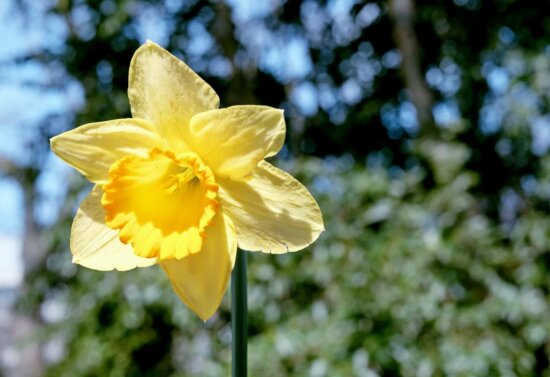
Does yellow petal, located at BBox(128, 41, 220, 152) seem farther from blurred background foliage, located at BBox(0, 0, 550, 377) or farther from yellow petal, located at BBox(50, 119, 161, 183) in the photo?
A: blurred background foliage, located at BBox(0, 0, 550, 377)

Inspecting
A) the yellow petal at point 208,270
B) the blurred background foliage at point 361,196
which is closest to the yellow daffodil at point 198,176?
the yellow petal at point 208,270

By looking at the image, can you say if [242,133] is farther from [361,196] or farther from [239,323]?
[361,196]

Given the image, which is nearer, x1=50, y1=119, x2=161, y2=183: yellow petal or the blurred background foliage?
x1=50, y1=119, x2=161, y2=183: yellow petal

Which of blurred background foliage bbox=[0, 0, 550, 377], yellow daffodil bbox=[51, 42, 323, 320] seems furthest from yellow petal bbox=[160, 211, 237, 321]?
blurred background foliage bbox=[0, 0, 550, 377]

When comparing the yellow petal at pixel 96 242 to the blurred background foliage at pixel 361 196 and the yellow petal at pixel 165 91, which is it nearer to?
the yellow petal at pixel 165 91

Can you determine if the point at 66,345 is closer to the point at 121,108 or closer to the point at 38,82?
the point at 121,108

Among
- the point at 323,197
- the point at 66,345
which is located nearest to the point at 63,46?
the point at 66,345

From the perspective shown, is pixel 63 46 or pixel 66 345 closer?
pixel 66 345

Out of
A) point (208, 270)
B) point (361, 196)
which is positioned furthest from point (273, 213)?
point (361, 196)

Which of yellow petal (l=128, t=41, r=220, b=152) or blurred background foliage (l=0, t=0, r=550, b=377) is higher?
yellow petal (l=128, t=41, r=220, b=152)
